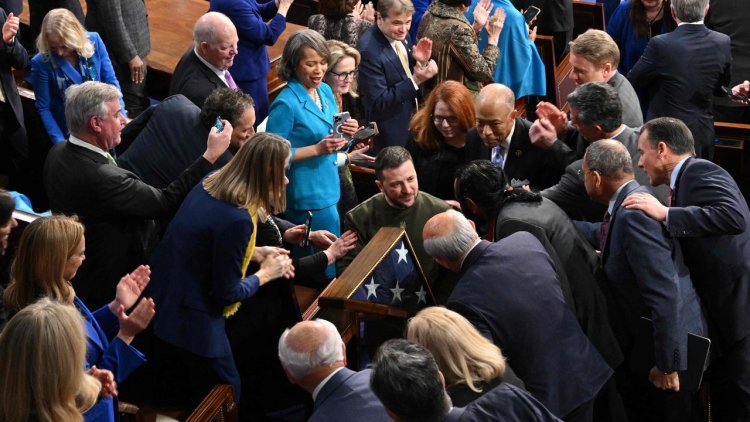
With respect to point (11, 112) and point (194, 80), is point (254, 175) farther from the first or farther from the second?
point (11, 112)

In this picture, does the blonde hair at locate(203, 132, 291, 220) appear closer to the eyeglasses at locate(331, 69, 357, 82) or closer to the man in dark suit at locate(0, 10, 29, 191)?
the eyeglasses at locate(331, 69, 357, 82)

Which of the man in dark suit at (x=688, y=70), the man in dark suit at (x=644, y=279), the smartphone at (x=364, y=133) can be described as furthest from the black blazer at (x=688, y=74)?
the man in dark suit at (x=644, y=279)

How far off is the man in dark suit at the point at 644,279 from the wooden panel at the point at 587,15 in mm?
4494

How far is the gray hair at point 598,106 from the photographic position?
451 cm

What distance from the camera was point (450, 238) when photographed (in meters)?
3.57

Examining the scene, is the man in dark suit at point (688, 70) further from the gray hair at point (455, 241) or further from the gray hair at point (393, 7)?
the gray hair at point (455, 241)

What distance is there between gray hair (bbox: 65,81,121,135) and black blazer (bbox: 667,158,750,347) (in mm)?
2368

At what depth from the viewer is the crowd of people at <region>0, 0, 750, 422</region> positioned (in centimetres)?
306

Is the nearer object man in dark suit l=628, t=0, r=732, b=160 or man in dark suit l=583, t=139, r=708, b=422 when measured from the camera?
man in dark suit l=583, t=139, r=708, b=422

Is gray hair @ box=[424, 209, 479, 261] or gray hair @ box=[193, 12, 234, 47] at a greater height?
gray hair @ box=[193, 12, 234, 47]

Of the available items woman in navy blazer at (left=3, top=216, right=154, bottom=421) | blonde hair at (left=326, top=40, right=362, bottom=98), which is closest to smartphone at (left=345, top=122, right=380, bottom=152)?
blonde hair at (left=326, top=40, right=362, bottom=98)

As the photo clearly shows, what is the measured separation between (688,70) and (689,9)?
0.36 m

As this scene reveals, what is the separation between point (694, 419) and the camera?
4.35 metres

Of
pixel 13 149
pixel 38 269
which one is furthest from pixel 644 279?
pixel 13 149
